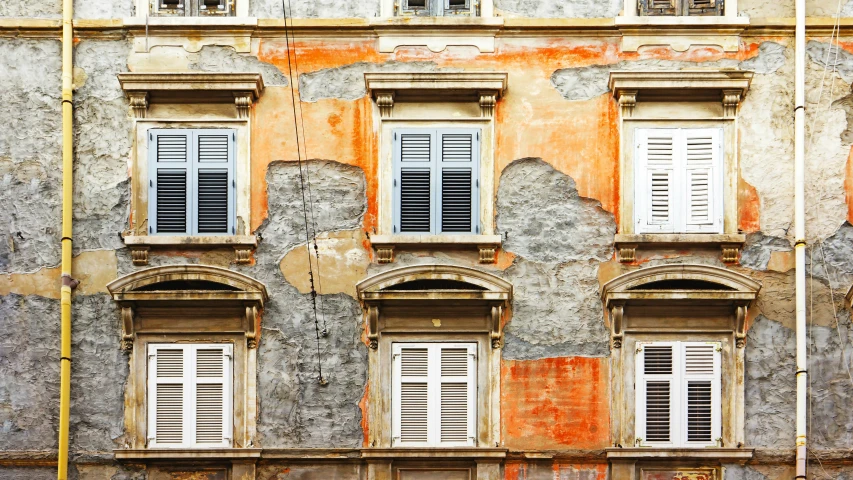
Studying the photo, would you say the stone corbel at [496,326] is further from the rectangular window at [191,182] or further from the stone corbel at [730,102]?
the stone corbel at [730,102]

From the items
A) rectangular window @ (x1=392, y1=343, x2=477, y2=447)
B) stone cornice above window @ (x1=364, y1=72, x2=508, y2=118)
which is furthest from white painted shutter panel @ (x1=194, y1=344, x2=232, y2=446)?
stone cornice above window @ (x1=364, y1=72, x2=508, y2=118)

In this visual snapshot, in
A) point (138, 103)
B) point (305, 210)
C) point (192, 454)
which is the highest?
point (138, 103)

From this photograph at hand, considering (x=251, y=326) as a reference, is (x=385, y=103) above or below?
above

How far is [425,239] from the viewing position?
24.8 m

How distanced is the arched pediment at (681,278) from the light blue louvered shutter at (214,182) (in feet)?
16.5

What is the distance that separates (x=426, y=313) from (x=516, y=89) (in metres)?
3.27

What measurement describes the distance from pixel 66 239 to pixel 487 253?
5.44m

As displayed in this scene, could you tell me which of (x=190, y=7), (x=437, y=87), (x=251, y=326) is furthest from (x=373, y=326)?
(x=190, y=7)

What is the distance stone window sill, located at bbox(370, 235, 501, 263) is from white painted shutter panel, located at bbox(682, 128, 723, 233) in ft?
8.40

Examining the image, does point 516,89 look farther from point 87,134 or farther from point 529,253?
point 87,134

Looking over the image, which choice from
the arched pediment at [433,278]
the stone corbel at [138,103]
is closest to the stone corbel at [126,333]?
the stone corbel at [138,103]

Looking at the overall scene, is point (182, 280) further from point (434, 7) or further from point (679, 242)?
point (679, 242)

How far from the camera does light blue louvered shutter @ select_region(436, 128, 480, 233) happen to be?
2511cm

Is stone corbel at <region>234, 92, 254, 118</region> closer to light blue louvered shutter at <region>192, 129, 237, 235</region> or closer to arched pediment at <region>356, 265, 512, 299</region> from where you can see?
light blue louvered shutter at <region>192, 129, 237, 235</region>
